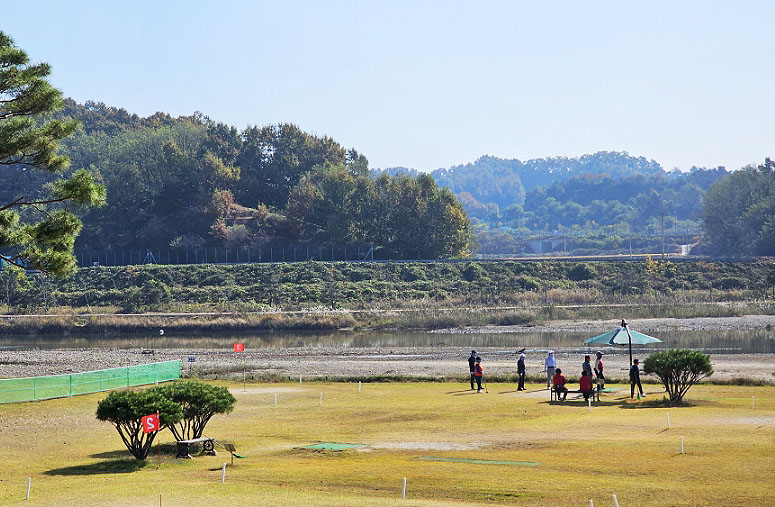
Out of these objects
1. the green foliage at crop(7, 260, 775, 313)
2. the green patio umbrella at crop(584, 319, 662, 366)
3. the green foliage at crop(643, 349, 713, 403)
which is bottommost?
the green foliage at crop(643, 349, 713, 403)

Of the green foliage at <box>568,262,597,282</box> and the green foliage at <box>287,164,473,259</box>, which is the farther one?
the green foliage at <box>287,164,473,259</box>

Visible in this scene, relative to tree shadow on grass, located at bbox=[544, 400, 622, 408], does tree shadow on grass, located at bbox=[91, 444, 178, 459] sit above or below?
below

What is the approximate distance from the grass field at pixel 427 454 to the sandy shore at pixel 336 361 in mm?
12615

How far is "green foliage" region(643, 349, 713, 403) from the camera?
34.7m

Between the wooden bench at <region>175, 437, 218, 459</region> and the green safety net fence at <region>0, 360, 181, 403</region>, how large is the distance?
1520 centimetres

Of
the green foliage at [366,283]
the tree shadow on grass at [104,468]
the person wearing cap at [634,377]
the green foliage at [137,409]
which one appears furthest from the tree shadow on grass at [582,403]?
the green foliage at [366,283]

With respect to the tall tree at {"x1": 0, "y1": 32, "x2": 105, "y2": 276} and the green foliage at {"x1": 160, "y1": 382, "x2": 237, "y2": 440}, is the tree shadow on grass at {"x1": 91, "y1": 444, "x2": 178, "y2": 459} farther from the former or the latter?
the tall tree at {"x1": 0, "y1": 32, "x2": 105, "y2": 276}

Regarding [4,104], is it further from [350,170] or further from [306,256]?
[350,170]

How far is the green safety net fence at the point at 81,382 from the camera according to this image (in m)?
40.2

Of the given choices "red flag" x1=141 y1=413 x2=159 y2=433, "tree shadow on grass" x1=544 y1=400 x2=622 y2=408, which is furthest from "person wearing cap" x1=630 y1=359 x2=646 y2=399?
"red flag" x1=141 y1=413 x2=159 y2=433

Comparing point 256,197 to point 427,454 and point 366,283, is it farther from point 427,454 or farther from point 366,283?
point 427,454

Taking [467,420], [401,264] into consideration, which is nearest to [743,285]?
[401,264]

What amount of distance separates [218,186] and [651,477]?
416 feet

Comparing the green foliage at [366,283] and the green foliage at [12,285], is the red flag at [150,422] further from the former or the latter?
the green foliage at [12,285]
